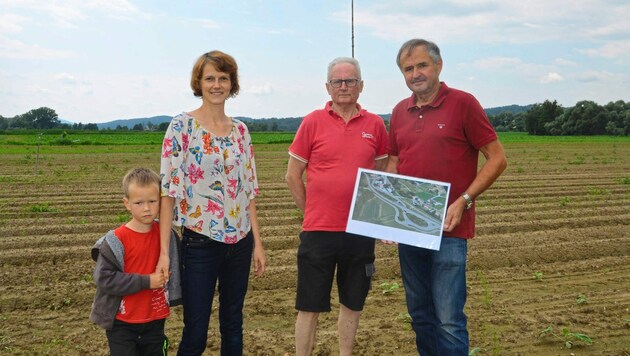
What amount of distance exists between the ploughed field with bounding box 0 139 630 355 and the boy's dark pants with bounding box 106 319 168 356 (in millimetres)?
1403

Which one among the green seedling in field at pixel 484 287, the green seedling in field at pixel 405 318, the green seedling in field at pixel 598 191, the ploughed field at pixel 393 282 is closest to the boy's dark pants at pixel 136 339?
the ploughed field at pixel 393 282

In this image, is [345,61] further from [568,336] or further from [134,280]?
[568,336]

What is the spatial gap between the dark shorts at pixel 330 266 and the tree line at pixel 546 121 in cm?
4890

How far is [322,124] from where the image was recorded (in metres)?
3.35

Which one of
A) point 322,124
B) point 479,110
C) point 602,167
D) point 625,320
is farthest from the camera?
point 602,167

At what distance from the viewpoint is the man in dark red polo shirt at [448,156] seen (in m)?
→ 3.14

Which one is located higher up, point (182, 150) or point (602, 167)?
point (182, 150)

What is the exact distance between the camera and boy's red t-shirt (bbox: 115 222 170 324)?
292 centimetres

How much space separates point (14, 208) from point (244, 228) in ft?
29.8

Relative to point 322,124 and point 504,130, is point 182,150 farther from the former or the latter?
point 504,130

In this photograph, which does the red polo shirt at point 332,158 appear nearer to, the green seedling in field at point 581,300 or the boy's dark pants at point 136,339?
the boy's dark pants at point 136,339

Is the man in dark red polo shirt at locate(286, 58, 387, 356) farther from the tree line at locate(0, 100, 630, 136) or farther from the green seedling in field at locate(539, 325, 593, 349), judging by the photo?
the tree line at locate(0, 100, 630, 136)

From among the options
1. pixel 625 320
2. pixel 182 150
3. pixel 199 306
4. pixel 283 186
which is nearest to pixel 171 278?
pixel 199 306

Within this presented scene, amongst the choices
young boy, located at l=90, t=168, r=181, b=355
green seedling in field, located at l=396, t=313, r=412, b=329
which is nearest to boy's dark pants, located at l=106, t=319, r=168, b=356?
young boy, located at l=90, t=168, r=181, b=355
